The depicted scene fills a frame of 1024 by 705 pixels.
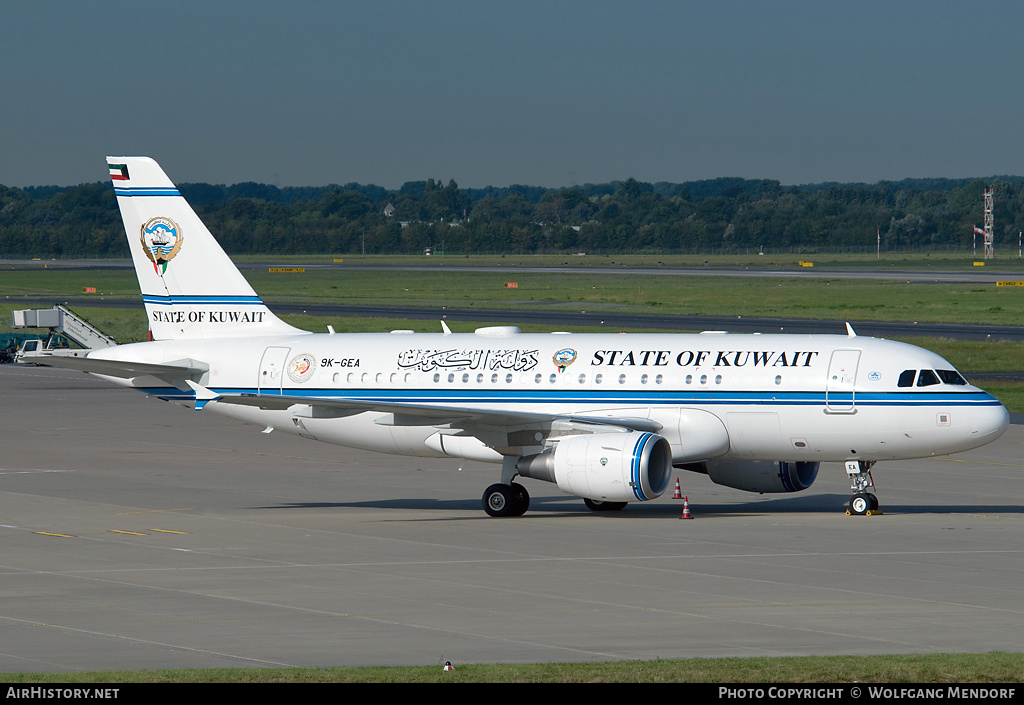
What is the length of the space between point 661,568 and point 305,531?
8483 millimetres

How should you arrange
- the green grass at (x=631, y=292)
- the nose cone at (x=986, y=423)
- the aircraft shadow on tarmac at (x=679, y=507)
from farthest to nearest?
the green grass at (x=631, y=292), the aircraft shadow on tarmac at (x=679, y=507), the nose cone at (x=986, y=423)

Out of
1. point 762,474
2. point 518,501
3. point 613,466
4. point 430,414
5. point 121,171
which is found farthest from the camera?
point 121,171

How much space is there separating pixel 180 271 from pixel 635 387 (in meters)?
12.6

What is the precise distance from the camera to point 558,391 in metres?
33.7

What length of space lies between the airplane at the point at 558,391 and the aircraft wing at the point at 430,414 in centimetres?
5

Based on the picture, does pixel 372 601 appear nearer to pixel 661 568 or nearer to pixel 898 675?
pixel 661 568

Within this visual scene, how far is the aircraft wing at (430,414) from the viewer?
31.8 metres

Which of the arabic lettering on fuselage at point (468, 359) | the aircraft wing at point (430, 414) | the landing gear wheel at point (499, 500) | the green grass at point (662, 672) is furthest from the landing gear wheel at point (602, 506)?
the green grass at point (662, 672)

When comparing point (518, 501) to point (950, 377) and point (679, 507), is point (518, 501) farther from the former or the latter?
point (950, 377)

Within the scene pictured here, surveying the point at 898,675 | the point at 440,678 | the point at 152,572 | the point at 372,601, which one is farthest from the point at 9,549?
Answer: the point at 898,675

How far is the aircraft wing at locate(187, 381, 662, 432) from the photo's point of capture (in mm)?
31844

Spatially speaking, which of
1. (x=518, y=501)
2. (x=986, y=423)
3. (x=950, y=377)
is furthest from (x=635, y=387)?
(x=986, y=423)

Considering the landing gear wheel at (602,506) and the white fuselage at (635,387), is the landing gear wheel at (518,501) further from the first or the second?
the landing gear wheel at (602,506)

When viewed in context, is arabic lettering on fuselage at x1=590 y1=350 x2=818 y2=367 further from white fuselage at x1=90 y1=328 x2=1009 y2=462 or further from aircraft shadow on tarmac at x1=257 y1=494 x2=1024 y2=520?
aircraft shadow on tarmac at x1=257 y1=494 x2=1024 y2=520
